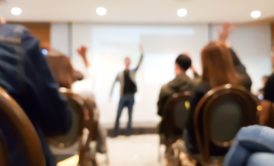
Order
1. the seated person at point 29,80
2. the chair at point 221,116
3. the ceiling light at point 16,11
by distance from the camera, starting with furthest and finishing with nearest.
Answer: the ceiling light at point 16,11 < the chair at point 221,116 < the seated person at point 29,80

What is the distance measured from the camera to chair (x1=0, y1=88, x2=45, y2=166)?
780 millimetres

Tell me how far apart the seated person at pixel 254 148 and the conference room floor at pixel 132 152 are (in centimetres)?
408

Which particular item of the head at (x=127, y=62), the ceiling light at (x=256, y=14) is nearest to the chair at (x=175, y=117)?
the head at (x=127, y=62)

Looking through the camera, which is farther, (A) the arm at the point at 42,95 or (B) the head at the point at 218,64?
(B) the head at the point at 218,64

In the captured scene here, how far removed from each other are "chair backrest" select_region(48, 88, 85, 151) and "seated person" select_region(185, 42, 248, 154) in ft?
1.97

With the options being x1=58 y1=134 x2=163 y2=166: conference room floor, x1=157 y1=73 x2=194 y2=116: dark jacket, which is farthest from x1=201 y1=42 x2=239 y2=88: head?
x1=58 y1=134 x2=163 y2=166: conference room floor

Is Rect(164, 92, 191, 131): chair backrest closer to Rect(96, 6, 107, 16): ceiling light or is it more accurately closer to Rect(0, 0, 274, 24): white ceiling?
Rect(0, 0, 274, 24): white ceiling

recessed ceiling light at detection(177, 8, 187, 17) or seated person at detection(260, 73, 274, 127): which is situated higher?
recessed ceiling light at detection(177, 8, 187, 17)

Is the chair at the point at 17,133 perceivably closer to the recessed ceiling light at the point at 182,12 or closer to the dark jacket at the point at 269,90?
the dark jacket at the point at 269,90

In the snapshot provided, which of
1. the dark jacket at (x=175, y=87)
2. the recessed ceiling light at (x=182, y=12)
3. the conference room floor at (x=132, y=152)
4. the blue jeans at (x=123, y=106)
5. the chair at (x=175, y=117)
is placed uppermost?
the recessed ceiling light at (x=182, y=12)

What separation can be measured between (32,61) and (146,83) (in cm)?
865

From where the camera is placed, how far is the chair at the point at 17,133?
0.78 metres

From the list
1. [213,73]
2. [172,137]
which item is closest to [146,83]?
[172,137]

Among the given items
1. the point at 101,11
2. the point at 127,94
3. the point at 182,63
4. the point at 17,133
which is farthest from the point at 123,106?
the point at 17,133
